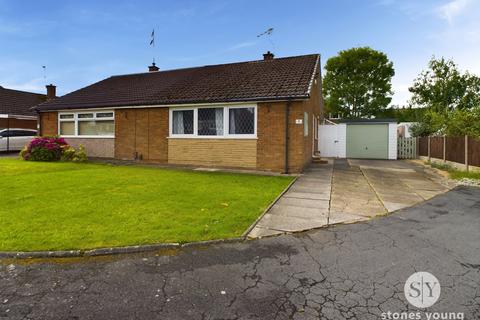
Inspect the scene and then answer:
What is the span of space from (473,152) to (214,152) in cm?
1094

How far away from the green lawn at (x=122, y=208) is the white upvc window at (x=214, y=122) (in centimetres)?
333

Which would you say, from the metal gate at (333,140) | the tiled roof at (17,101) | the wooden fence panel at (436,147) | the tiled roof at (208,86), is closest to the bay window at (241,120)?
the tiled roof at (208,86)

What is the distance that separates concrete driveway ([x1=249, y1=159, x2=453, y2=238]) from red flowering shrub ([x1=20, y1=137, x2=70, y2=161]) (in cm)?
1242

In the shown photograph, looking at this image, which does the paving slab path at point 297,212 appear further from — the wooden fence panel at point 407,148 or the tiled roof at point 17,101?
the tiled roof at point 17,101

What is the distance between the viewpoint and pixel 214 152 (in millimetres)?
13055

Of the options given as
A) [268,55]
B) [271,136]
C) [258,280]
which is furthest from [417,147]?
[258,280]

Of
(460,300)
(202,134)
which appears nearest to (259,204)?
(460,300)

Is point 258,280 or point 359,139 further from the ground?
point 359,139

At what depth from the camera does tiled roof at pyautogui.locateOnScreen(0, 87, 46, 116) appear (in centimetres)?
2431

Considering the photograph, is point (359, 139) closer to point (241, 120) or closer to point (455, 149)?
point (455, 149)

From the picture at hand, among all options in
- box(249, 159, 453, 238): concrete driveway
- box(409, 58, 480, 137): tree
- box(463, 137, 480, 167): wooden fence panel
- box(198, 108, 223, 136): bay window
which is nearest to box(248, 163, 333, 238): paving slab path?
box(249, 159, 453, 238): concrete driveway

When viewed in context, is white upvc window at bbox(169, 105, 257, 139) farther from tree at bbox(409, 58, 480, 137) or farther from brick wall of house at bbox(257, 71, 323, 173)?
tree at bbox(409, 58, 480, 137)

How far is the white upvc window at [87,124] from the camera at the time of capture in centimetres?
1553

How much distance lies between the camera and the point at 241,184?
8828 millimetres
